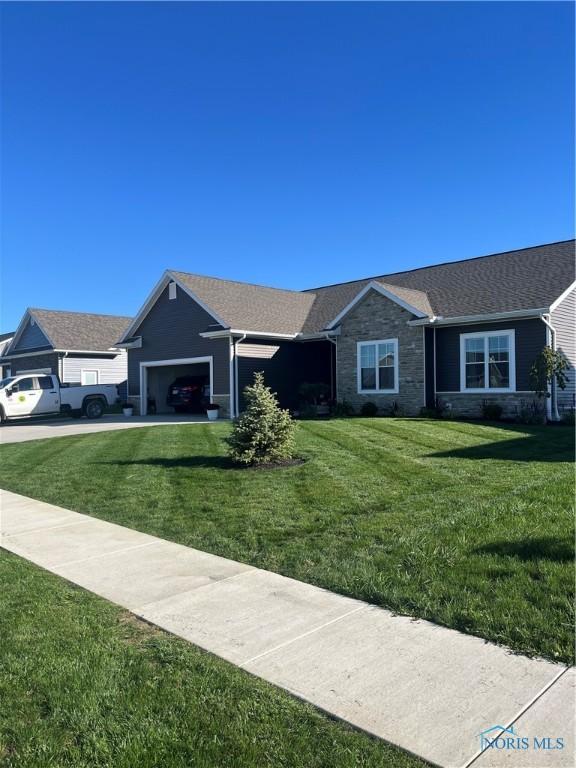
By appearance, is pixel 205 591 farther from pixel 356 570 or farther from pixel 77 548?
pixel 77 548

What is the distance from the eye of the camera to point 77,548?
6523 mm

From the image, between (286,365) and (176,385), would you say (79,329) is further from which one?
(286,365)

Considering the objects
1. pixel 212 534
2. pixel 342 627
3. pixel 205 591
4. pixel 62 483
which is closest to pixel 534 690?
pixel 342 627

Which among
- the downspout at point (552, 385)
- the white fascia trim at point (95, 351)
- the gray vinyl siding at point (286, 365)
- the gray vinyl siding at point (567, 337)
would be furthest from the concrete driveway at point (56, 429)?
the gray vinyl siding at point (567, 337)

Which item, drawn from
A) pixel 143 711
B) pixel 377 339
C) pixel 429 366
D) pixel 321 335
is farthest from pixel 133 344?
pixel 143 711

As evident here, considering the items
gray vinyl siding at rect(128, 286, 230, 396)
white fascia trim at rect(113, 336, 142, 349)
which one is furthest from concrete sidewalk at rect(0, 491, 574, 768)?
white fascia trim at rect(113, 336, 142, 349)

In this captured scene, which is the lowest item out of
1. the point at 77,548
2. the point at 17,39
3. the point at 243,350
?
the point at 77,548

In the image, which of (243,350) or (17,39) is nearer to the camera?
(17,39)

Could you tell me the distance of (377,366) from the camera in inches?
820

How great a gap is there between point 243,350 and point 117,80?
10.5 meters

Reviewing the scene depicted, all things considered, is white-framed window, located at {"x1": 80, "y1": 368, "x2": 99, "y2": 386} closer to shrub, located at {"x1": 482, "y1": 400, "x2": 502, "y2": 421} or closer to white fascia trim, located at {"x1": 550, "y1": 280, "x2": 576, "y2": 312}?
shrub, located at {"x1": 482, "y1": 400, "x2": 502, "y2": 421}

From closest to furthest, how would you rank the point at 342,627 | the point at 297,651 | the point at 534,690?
1. the point at 534,690
2. the point at 297,651
3. the point at 342,627

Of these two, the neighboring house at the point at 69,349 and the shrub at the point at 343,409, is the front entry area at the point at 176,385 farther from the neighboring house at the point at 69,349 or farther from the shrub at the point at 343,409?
the shrub at the point at 343,409

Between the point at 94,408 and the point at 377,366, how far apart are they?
12692 millimetres
